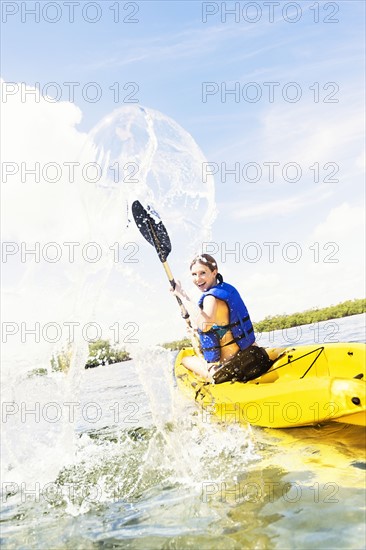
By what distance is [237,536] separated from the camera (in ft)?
11.1

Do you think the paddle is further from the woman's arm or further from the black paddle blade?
the woman's arm

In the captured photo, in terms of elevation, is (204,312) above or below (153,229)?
below

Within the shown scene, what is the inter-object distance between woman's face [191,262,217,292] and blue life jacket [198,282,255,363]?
0.23 feet

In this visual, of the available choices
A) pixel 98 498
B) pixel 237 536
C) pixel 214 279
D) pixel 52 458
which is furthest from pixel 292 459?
pixel 52 458

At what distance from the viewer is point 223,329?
5.83 metres

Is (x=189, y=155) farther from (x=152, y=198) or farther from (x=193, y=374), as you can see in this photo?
(x=193, y=374)

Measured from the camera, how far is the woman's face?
19.4 ft

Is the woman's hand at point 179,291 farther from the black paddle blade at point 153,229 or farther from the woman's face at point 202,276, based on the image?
the black paddle blade at point 153,229

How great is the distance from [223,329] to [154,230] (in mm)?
1650

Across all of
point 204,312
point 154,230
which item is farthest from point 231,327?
point 154,230

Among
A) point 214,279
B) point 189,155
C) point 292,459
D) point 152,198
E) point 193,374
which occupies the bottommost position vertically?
point 292,459

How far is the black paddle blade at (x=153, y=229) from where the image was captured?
6.63 metres

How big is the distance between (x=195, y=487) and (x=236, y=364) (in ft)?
5.44

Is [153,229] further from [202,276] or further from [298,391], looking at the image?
[298,391]
